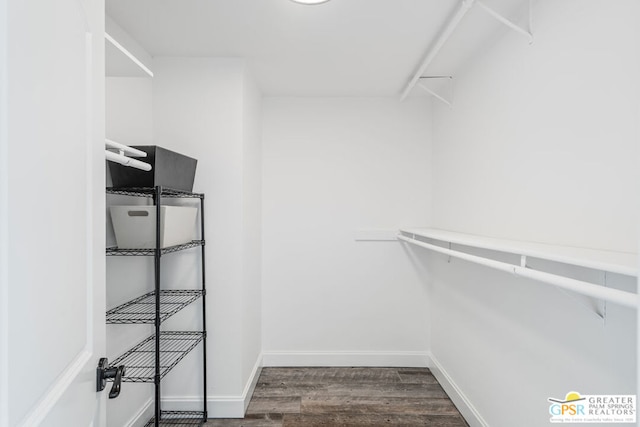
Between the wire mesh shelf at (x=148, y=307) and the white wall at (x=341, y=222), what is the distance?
91cm

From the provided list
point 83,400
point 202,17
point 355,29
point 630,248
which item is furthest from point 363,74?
point 83,400

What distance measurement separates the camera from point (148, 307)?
212cm

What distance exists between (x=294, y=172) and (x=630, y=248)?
239cm

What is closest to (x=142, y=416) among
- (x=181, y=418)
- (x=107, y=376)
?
(x=181, y=418)

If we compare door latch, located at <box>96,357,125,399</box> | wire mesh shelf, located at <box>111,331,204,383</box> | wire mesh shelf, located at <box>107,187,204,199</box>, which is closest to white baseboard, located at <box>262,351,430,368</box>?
wire mesh shelf, located at <box>111,331,204,383</box>

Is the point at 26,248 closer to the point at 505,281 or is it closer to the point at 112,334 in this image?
the point at 112,334

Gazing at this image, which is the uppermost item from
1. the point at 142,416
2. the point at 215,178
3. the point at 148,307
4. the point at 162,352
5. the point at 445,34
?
the point at 445,34

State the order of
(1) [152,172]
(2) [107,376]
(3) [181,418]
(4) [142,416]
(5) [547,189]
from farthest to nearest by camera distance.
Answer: (3) [181,418] → (4) [142,416] → (1) [152,172] → (5) [547,189] → (2) [107,376]

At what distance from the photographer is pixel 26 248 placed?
531 mm

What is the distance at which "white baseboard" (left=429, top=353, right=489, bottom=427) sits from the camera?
219 cm

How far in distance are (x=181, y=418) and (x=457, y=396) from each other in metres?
1.79

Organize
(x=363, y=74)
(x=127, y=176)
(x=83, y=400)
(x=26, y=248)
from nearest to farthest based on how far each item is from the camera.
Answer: (x=26, y=248)
(x=83, y=400)
(x=127, y=176)
(x=363, y=74)

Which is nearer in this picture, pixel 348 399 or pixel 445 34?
pixel 445 34

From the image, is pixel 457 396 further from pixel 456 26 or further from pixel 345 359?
pixel 456 26
